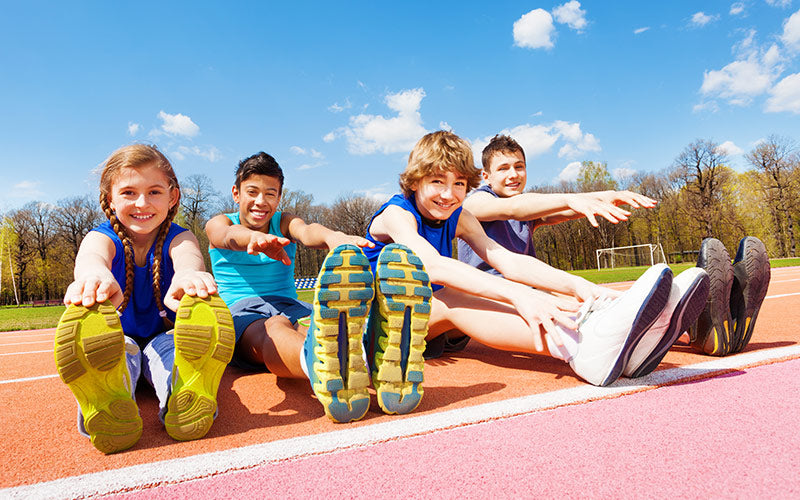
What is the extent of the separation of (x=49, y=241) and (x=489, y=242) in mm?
50859

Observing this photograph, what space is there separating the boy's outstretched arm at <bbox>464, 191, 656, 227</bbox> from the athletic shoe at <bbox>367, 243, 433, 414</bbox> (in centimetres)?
96

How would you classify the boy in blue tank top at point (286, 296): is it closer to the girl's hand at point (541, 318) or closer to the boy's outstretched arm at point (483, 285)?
the boy's outstretched arm at point (483, 285)

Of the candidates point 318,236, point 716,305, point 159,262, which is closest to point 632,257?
point 716,305

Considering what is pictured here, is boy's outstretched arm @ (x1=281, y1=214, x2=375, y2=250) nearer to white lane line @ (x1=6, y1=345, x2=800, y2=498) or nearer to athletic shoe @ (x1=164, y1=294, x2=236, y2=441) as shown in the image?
athletic shoe @ (x1=164, y1=294, x2=236, y2=441)

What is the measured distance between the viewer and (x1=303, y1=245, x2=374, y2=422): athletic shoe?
175 cm

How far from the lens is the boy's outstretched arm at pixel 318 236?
2344mm

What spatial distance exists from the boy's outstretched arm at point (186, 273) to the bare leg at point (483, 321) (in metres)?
1.29

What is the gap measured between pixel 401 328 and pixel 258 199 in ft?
5.27

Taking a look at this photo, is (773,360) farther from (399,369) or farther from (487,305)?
(399,369)

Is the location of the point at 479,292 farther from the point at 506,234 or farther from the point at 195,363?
the point at 506,234

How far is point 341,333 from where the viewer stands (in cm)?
178

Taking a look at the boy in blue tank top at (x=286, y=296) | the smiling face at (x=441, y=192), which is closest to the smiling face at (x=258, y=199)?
the boy in blue tank top at (x=286, y=296)

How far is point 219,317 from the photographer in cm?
172

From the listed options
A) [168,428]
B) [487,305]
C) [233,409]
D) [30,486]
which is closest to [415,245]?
[487,305]
